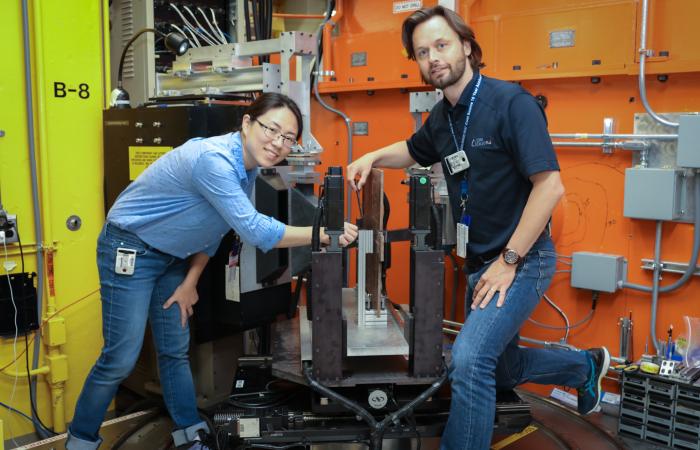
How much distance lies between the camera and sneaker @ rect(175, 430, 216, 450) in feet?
9.20

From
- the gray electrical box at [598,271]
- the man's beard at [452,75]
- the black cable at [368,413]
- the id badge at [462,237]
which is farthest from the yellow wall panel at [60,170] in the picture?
the gray electrical box at [598,271]

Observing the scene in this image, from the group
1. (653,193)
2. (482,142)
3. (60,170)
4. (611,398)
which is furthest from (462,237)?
(60,170)

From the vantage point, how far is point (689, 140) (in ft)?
10.3

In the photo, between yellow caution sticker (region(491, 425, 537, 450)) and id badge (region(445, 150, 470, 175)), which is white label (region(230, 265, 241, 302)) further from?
yellow caution sticker (region(491, 425, 537, 450))

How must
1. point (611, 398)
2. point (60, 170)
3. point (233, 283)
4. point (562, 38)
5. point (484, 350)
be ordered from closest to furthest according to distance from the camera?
point (484, 350) < point (233, 283) < point (60, 170) < point (562, 38) < point (611, 398)

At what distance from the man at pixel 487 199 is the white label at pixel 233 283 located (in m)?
0.66

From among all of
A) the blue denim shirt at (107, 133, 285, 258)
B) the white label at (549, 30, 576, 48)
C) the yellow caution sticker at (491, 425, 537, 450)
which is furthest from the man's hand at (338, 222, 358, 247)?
the white label at (549, 30, 576, 48)

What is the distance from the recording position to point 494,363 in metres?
2.35

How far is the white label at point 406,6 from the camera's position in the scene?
4043 mm

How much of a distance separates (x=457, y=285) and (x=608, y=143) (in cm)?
121

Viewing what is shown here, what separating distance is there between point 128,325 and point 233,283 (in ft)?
1.62

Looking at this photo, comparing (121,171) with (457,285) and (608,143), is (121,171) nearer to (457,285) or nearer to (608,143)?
(457,285)

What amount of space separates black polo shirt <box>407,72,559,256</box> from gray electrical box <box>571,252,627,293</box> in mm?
1246

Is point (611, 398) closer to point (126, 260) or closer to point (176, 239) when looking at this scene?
point (176, 239)
